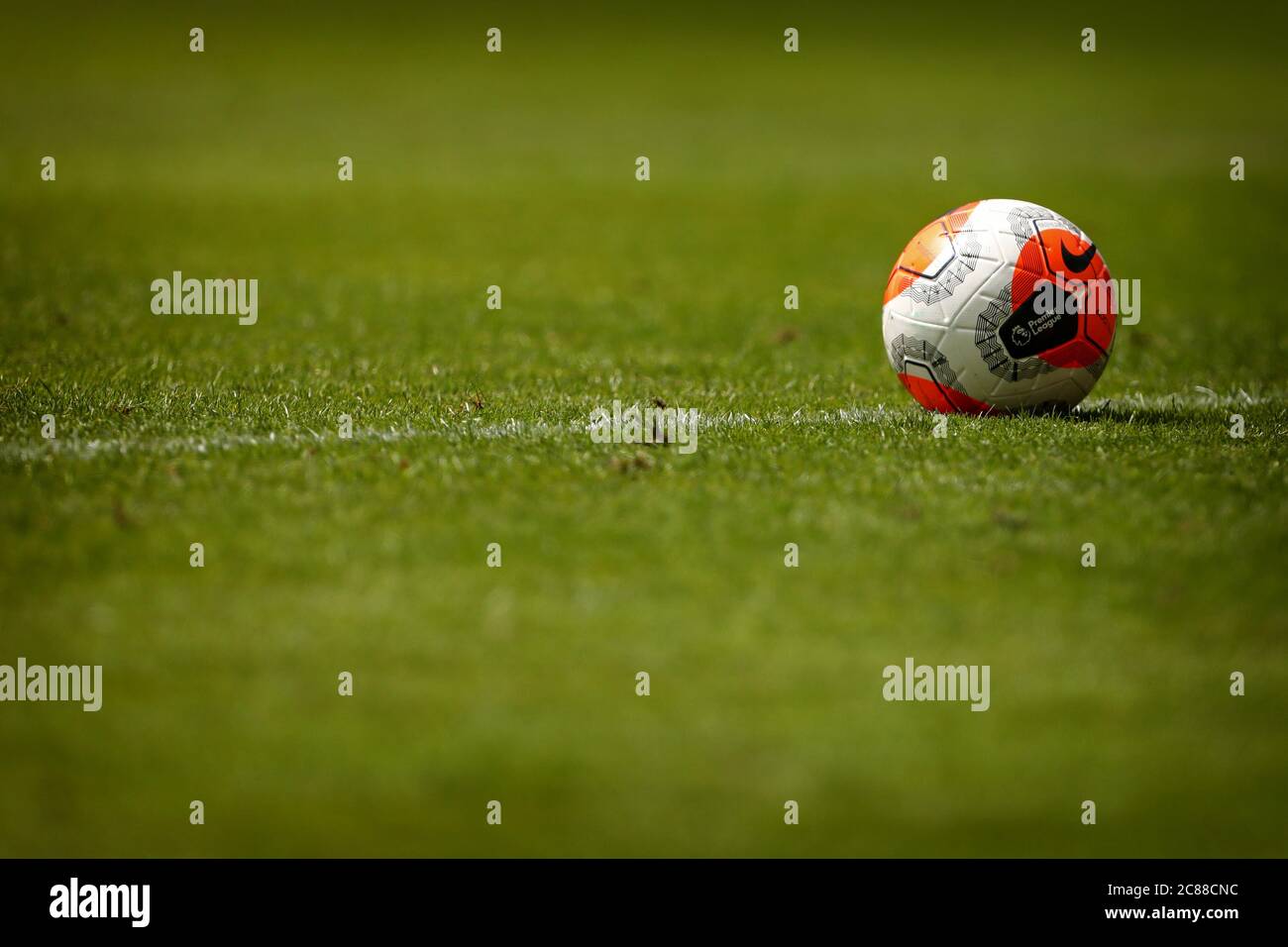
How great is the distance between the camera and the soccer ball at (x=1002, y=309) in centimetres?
929

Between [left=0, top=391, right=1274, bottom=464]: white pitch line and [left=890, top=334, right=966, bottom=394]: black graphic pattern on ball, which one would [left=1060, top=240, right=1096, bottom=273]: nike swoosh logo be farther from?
[left=0, top=391, right=1274, bottom=464]: white pitch line

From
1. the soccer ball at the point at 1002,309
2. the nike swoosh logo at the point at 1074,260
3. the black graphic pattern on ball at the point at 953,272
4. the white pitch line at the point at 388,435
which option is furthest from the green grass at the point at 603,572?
the nike swoosh logo at the point at 1074,260

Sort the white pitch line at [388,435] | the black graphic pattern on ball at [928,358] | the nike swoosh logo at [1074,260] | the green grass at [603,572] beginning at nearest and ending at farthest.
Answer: the green grass at [603,572] < the white pitch line at [388,435] < the nike swoosh logo at [1074,260] < the black graphic pattern on ball at [928,358]

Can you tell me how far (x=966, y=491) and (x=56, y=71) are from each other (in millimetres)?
36490

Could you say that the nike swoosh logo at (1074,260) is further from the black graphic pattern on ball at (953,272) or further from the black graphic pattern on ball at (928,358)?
the black graphic pattern on ball at (928,358)

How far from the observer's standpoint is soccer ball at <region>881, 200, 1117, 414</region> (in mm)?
9289

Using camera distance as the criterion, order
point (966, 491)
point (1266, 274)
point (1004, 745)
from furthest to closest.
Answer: point (1266, 274), point (966, 491), point (1004, 745)

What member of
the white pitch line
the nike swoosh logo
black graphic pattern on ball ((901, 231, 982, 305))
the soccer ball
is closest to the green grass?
the white pitch line

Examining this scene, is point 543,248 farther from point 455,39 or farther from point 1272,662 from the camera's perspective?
point 455,39

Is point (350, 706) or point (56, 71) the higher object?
point (56, 71)

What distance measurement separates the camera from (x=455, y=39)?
47.5 m

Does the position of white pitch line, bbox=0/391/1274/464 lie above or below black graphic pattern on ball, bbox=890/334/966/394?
below

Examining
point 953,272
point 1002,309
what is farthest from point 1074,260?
point 953,272

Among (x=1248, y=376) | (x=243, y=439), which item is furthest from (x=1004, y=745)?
(x=1248, y=376)
